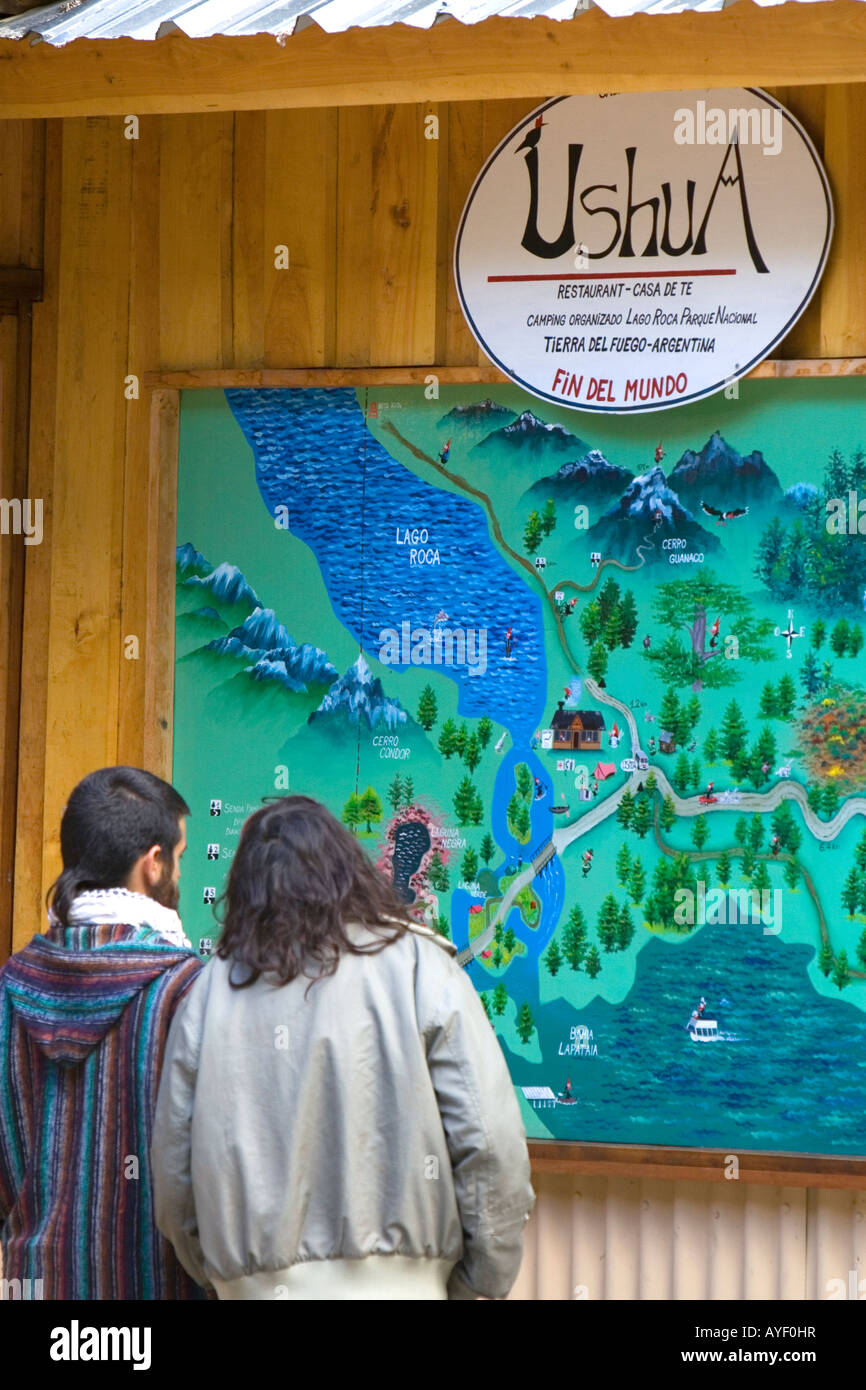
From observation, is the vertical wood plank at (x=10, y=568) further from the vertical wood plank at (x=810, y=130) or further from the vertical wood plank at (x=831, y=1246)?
the vertical wood plank at (x=831, y=1246)

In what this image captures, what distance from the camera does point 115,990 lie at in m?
2.50

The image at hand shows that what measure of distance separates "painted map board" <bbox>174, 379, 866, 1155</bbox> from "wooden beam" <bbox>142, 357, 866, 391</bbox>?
0.12 ft

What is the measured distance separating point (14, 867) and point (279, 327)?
1711 millimetres

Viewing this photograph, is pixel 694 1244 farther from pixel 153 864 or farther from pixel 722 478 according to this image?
pixel 153 864

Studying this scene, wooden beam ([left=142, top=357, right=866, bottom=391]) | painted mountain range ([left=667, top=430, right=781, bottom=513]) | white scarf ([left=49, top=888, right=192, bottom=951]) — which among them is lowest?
white scarf ([left=49, top=888, right=192, bottom=951])

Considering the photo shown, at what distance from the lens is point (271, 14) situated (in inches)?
133

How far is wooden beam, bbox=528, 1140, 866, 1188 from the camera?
12.7ft

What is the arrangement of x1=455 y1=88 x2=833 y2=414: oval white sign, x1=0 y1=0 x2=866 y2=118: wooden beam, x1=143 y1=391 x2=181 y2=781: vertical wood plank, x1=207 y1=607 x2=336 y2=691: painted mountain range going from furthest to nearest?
x1=143 y1=391 x2=181 y2=781: vertical wood plank < x1=207 y1=607 x2=336 y2=691: painted mountain range < x1=455 y1=88 x2=833 y2=414: oval white sign < x1=0 y1=0 x2=866 y2=118: wooden beam

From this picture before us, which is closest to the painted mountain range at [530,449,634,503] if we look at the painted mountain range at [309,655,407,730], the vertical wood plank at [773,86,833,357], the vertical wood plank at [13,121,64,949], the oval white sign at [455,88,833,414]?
the oval white sign at [455,88,833,414]

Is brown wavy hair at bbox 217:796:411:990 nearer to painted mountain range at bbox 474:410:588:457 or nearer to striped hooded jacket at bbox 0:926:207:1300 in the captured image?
striped hooded jacket at bbox 0:926:207:1300

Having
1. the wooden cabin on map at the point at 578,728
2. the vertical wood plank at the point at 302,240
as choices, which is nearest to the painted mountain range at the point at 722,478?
the wooden cabin on map at the point at 578,728

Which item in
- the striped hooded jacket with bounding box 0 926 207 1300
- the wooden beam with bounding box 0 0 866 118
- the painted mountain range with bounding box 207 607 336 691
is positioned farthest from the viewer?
the painted mountain range with bounding box 207 607 336 691

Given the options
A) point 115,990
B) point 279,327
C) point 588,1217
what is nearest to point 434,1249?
point 115,990

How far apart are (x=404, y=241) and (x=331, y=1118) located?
2701 mm
